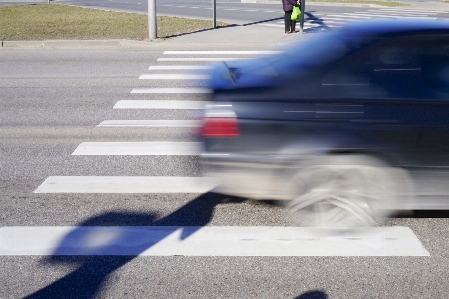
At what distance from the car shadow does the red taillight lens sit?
0.91 metres

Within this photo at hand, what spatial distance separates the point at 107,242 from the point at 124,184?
4.82ft

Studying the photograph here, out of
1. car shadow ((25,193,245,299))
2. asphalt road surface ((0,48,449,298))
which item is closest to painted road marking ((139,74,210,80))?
asphalt road surface ((0,48,449,298))

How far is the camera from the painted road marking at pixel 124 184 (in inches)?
262

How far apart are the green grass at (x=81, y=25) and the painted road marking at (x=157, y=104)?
832cm

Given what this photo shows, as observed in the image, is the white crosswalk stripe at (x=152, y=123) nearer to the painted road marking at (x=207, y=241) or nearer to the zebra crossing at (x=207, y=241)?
the zebra crossing at (x=207, y=241)

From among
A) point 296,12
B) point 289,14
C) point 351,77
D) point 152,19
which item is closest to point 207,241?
point 351,77

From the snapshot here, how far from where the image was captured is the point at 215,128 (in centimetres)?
548

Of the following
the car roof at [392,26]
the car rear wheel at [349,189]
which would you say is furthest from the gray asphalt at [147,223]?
the car roof at [392,26]

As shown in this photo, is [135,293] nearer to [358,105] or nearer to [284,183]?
[284,183]

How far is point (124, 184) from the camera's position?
6832 mm

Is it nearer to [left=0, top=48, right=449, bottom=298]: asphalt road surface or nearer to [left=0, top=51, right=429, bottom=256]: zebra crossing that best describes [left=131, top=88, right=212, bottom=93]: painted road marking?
[left=0, top=48, right=449, bottom=298]: asphalt road surface

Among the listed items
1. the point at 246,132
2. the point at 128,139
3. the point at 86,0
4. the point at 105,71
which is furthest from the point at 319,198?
the point at 86,0

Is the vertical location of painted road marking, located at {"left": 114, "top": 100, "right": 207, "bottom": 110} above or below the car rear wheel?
below

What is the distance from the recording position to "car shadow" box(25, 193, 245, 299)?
467 centimetres
